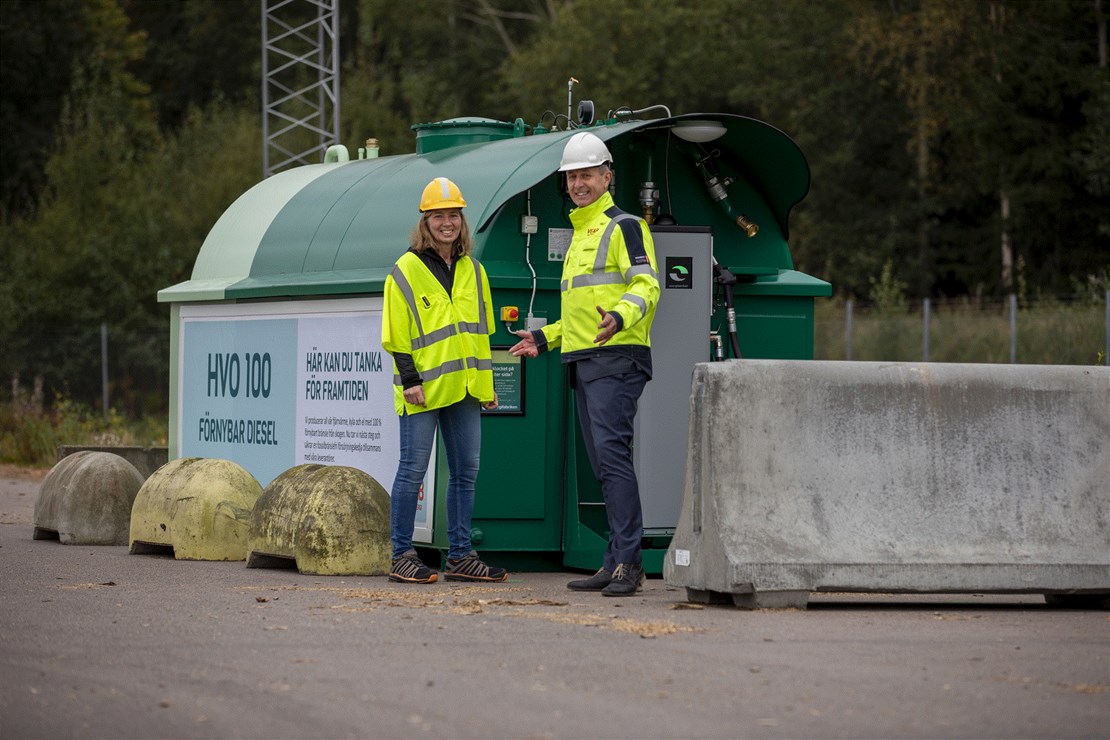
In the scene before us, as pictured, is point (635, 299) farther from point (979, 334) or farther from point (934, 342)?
point (934, 342)

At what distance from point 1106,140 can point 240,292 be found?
29.7m

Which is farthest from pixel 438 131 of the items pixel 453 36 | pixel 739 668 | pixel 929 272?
pixel 453 36

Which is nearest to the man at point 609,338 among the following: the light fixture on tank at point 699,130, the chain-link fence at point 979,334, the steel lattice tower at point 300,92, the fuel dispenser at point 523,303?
the fuel dispenser at point 523,303

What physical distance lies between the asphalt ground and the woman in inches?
26.0

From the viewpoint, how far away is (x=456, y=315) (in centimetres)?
1003

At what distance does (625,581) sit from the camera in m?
9.33

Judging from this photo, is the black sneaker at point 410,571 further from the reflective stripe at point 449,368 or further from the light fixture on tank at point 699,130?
the light fixture on tank at point 699,130

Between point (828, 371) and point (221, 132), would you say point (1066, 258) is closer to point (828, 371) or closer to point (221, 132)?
point (221, 132)

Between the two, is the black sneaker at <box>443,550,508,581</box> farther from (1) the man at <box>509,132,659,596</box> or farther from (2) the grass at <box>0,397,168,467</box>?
(2) the grass at <box>0,397,168,467</box>

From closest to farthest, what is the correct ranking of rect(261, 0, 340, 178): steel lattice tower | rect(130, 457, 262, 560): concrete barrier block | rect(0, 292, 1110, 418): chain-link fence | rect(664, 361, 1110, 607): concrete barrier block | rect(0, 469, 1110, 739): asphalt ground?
rect(0, 469, 1110, 739): asphalt ground
rect(664, 361, 1110, 607): concrete barrier block
rect(130, 457, 262, 560): concrete barrier block
rect(261, 0, 340, 178): steel lattice tower
rect(0, 292, 1110, 418): chain-link fence

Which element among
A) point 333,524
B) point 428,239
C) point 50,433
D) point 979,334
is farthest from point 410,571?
point 979,334

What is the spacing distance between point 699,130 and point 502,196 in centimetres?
129

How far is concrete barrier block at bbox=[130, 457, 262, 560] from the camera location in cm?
1152

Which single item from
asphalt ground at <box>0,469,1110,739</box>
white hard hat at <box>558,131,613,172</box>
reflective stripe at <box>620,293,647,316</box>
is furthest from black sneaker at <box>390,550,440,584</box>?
white hard hat at <box>558,131,613,172</box>
